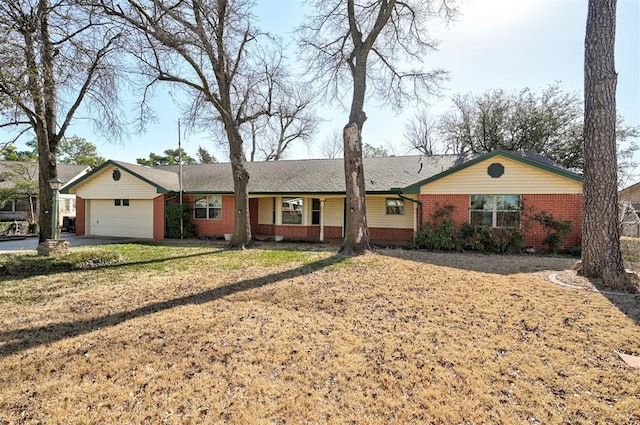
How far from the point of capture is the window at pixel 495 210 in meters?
11.8

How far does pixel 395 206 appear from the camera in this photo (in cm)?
1489

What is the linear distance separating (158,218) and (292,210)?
6601mm

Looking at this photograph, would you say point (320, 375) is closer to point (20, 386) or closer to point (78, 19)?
point (20, 386)

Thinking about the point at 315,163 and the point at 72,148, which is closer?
the point at 315,163

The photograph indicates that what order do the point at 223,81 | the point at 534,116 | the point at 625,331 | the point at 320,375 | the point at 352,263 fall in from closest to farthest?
1. the point at 320,375
2. the point at 625,331
3. the point at 352,263
4. the point at 223,81
5. the point at 534,116

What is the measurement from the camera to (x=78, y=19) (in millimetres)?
9250

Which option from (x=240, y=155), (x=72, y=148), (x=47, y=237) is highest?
(x=72, y=148)

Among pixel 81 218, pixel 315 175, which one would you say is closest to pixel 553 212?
pixel 315 175

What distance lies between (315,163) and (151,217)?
8.99 meters

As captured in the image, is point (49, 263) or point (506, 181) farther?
point (506, 181)

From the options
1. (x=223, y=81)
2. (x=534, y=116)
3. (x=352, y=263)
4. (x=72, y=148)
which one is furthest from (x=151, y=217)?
(x=72, y=148)

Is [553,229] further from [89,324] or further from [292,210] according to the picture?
[89,324]

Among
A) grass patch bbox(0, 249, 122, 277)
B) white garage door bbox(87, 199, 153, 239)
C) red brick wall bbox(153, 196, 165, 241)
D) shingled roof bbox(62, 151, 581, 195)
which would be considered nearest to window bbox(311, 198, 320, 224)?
shingled roof bbox(62, 151, 581, 195)

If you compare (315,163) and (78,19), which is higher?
(78,19)
